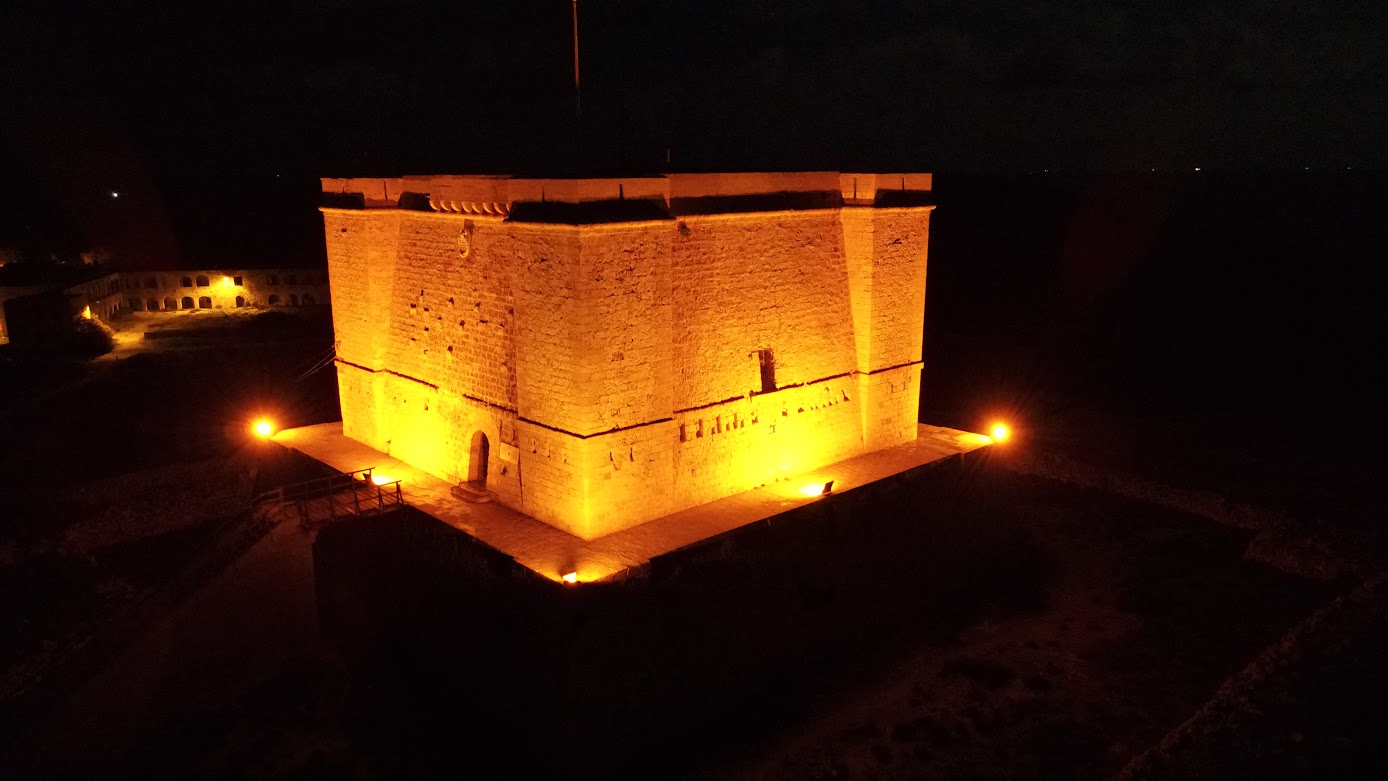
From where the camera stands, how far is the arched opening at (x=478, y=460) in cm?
1590

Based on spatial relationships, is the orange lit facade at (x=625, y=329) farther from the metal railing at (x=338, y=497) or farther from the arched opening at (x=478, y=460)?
the metal railing at (x=338, y=497)

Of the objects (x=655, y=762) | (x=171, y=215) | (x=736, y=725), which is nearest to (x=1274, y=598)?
(x=736, y=725)

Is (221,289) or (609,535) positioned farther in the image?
(221,289)

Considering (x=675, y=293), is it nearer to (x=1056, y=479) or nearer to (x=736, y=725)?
(x=736, y=725)

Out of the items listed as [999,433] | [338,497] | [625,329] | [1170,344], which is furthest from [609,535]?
[1170,344]

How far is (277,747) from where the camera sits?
45.9 feet

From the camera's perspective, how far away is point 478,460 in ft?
52.2

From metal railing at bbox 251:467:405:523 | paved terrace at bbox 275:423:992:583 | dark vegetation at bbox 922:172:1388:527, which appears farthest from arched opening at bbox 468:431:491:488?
dark vegetation at bbox 922:172:1388:527

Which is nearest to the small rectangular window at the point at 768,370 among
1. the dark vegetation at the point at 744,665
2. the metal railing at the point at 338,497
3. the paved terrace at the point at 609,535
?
the paved terrace at the point at 609,535

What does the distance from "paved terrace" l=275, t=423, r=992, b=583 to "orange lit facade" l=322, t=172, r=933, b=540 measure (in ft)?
0.96

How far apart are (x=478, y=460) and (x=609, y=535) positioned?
3.18 meters

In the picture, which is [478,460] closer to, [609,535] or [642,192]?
[609,535]

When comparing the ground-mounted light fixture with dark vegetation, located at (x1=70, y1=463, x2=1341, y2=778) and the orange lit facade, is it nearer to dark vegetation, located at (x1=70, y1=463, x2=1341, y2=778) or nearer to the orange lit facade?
dark vegetation, located at (x1=70, y1=463, x2=1341, y2=778)

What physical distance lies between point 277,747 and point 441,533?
4.06 m
